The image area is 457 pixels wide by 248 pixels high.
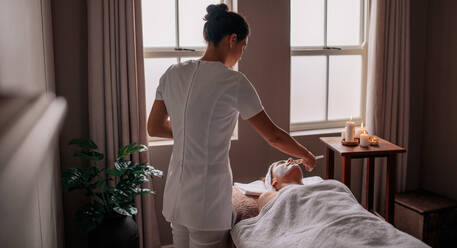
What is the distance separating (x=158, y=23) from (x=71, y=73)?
695mm

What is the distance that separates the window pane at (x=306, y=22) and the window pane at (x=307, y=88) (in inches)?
5.7

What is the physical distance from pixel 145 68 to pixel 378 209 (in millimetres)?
2230

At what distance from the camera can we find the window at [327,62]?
10.4 feet

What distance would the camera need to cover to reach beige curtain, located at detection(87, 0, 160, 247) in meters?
2.42

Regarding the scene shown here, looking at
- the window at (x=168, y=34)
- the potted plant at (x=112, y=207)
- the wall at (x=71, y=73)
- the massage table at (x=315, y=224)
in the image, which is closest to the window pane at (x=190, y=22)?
the window at (x=168, y=34)

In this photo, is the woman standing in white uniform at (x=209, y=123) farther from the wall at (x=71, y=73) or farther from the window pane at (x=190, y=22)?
the window pane at (x=190, y=22)

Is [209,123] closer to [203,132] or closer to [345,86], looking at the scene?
[203,132]

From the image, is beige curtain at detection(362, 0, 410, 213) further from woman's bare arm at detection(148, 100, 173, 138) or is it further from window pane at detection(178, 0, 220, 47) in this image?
woman's bare arm at detection(148, 100, 173, 138)

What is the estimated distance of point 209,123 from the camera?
1.51m

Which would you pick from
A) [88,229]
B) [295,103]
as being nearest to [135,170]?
[88,229]

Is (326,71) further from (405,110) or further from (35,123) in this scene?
(35,123)

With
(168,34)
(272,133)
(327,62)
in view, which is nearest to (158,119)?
(272,133)

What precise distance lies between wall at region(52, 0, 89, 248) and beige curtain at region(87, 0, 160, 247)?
106 mm

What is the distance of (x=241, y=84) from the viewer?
1.51m
